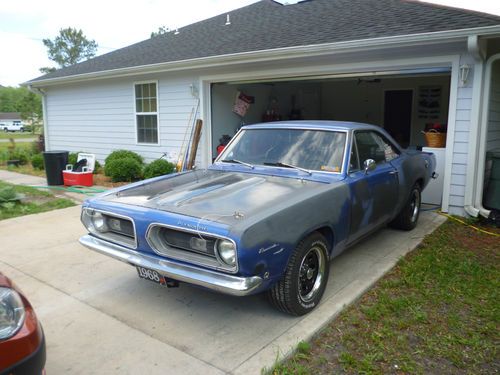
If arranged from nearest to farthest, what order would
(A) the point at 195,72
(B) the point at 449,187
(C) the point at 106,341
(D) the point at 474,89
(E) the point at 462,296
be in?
(C) the point at 106,341
(E) the point at 462,296
(D) the point at 474,89
(B) the point at 449,187
(A) the point at 195,72

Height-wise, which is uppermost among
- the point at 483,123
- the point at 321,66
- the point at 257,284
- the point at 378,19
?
the point at 378,19

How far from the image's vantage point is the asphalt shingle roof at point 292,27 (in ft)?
23.0

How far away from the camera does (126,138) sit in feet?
39.6

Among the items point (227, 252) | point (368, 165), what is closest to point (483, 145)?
point (368, 165)

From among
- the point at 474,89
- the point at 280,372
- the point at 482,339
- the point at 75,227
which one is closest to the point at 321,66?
the point at 474,89

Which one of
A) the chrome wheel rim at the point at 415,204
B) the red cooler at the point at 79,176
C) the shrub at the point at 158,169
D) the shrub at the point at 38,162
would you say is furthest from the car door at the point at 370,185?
the shrub at the point at 38,162

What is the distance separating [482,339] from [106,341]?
9.49 feet

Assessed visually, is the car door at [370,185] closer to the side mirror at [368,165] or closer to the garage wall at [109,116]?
the side mirror at [368,165]

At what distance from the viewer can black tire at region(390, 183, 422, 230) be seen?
5770 mm

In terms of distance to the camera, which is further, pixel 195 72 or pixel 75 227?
pixel 195 72

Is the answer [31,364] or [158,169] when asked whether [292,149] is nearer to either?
[31,364]

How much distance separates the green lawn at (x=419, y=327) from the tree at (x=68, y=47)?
6279 centimetres

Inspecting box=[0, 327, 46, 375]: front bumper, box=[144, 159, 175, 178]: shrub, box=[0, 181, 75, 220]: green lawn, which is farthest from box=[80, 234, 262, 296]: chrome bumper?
box=[144, 159, 175, 178]: shrub

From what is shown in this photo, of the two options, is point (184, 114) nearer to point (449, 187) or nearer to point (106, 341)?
point (449, 187)
